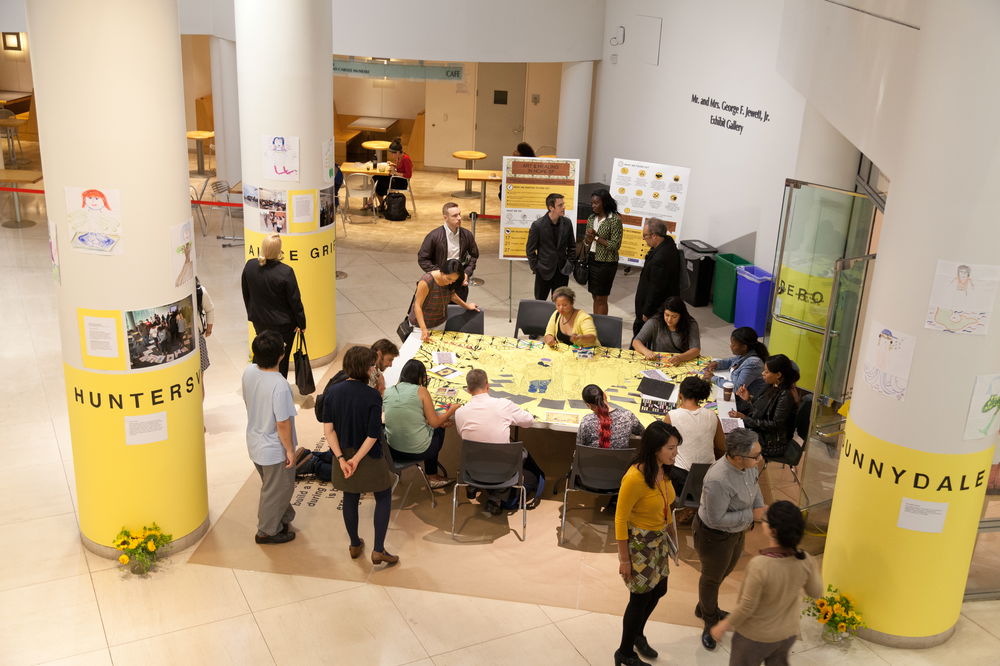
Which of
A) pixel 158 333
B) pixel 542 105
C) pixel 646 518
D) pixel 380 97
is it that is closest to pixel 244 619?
pixel 158 333

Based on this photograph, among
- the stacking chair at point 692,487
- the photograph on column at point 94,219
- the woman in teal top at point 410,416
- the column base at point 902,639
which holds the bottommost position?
the column base at point 902,639

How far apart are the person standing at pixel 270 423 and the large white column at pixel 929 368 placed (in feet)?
11.3

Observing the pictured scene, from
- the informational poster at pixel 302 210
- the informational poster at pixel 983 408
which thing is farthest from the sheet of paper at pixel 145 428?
the informational poster at pixel 983 408

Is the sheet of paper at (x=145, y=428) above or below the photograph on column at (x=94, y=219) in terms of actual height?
below

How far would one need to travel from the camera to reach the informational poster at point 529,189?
1083 cm

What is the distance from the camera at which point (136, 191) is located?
5.38 metres

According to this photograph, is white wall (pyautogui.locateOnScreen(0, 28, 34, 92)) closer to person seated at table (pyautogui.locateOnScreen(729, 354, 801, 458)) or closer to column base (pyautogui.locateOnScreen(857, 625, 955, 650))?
person seated at table (pyautogui.locateOnScreen(729, 354, 801, 458))

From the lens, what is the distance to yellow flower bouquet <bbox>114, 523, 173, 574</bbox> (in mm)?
6020

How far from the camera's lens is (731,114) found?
11.2m

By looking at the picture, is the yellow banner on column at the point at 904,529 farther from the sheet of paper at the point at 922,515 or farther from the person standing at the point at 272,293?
the person standing at the point at 272,293

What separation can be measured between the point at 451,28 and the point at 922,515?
985cm

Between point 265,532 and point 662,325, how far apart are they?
145 inches

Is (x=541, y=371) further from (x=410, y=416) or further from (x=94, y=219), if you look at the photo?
(x=94, y=219)

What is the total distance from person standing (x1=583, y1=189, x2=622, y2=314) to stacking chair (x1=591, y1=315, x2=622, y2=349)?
1.63 meters
